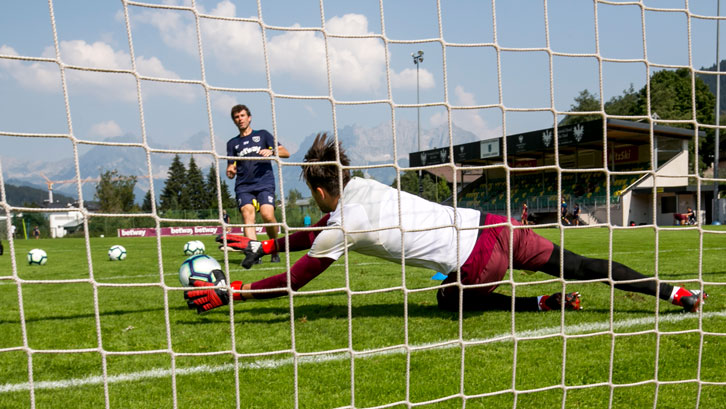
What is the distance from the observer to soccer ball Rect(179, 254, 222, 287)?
4008 mm

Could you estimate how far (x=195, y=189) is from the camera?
157 feet

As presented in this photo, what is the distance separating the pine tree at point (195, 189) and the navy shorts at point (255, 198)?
40827 millimetres

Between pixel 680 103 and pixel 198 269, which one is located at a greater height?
pixel 680 103

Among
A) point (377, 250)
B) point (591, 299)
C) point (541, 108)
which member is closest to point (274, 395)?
point (377, 250)

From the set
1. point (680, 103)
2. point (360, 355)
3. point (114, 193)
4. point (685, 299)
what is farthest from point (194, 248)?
point (680, 103)

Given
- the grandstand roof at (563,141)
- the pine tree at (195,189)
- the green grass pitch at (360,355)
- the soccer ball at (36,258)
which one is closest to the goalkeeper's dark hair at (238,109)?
the green grass pitch at (360,355)

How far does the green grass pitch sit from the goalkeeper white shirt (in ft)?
0.87

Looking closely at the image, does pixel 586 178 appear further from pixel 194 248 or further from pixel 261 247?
pixel 261 247

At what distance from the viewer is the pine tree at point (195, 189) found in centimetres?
4644

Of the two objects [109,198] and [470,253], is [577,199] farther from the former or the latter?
[109,198]

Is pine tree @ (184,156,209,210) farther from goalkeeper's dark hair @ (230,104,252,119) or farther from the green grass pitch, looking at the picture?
the green grass pitch

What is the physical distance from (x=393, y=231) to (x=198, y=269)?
185cm

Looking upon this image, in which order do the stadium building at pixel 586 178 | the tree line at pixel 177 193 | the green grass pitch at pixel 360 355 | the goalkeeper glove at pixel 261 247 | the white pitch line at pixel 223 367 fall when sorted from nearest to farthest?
the green grass pitch at pixel 360 355 → the white pitch line at pixel 223 367 → the goalkeeper glove at pixel 261 247 → the stadium building at pixel 586 178 → the tree line at pixel 177 193

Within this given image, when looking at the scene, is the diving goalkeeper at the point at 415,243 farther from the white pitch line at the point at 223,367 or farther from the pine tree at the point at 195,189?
the pine tree at the point at 195,189
